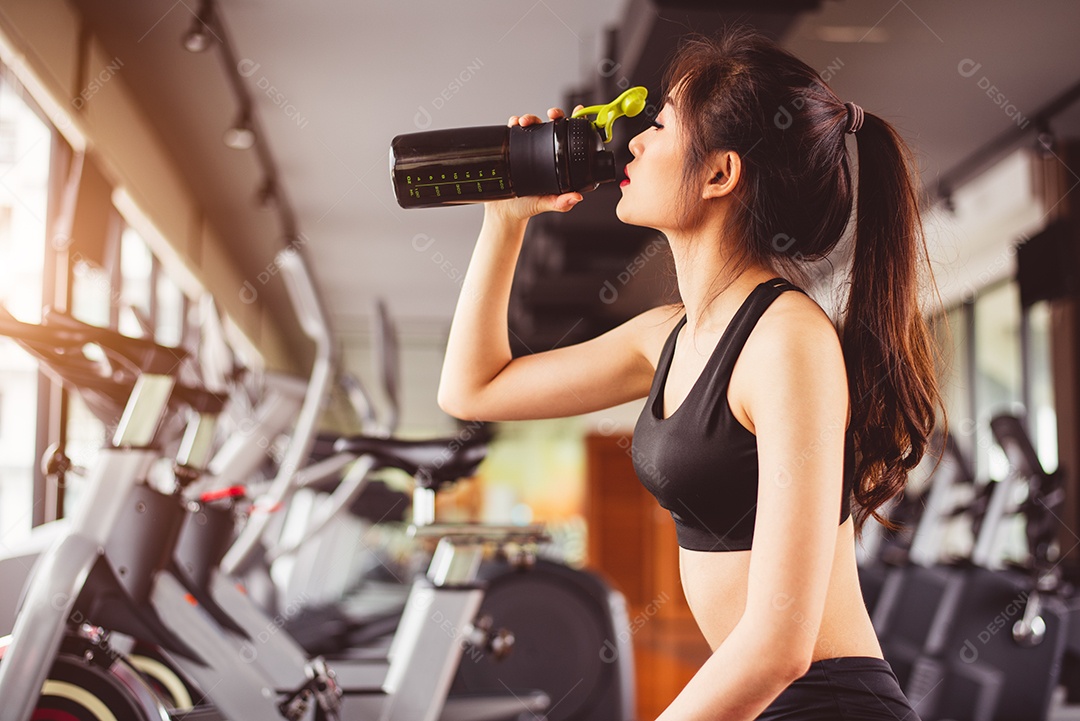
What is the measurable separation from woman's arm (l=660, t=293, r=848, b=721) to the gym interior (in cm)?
27

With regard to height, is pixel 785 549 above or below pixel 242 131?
below

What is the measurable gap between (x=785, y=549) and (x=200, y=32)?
3.24m

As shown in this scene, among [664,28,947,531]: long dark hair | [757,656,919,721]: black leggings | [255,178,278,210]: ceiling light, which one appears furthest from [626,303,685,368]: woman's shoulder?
[255,178,278,210]: ceiling light

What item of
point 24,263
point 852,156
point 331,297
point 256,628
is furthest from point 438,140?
point 331,297

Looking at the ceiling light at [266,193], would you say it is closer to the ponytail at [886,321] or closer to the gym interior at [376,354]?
the gym interior at [376,354]

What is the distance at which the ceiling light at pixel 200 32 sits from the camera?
3291mm

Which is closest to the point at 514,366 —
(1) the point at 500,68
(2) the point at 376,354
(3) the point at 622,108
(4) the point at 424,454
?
(3) the point at 622,108

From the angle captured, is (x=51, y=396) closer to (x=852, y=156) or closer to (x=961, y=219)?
(x=852, y=156)

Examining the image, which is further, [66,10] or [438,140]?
[66,10]

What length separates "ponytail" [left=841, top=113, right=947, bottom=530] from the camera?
2.89ft

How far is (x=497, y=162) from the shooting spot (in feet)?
3.15

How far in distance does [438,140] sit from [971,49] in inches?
140

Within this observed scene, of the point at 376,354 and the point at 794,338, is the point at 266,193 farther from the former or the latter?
the point at 794,338

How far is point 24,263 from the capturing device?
3121 mm
